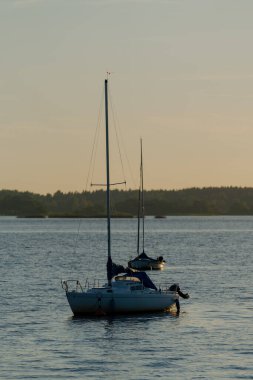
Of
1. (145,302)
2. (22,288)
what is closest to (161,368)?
(145,302)

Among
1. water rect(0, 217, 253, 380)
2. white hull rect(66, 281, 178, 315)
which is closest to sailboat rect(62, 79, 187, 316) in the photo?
white hull rect(66, 281, 178, 315)

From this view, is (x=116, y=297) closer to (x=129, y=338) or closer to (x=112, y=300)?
(x=112, y=300)

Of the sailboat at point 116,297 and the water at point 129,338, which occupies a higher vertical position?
the sailboat at point 116,297

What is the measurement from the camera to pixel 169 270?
124m

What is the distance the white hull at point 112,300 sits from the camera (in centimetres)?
6644

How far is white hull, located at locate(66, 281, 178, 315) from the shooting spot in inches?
2616

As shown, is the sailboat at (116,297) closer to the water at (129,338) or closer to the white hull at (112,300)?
the white hull at (112,300)

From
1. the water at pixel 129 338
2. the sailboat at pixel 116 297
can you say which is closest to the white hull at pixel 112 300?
the sailboat at pixel 116 297

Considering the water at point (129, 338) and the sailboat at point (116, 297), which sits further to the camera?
the sailboat at point (116, 297)

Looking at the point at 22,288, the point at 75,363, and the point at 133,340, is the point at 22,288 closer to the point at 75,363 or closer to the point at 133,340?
the point at 133,340

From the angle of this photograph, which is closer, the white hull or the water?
the water

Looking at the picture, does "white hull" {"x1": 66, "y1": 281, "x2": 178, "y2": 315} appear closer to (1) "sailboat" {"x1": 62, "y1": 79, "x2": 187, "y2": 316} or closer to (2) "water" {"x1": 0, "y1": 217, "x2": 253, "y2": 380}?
(1) "sailboat" {"x1": 62, "y1": 79, "x2": 187, "y2": 316}

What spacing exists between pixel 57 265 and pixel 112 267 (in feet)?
218

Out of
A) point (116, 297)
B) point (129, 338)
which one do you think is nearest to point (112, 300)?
point (116, 297)
